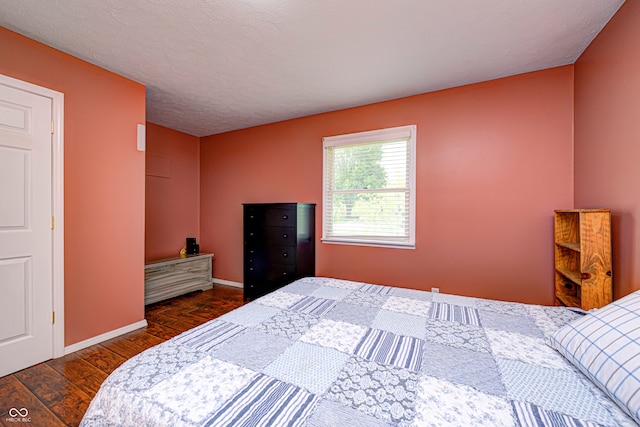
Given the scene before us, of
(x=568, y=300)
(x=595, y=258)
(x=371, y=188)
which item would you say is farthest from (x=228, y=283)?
(x=595, y=258)

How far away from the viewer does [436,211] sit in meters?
2.68

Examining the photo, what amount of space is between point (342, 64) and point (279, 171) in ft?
5.85

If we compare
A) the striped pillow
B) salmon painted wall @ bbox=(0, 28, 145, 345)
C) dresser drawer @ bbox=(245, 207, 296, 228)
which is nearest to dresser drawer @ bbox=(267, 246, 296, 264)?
dresser drawer @ bbox=(245, 207, 296, 228)

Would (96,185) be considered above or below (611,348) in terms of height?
above

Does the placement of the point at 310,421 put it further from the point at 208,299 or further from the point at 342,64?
the point at 208,299

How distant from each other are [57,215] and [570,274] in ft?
13.3

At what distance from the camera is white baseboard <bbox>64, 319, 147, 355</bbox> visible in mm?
2131

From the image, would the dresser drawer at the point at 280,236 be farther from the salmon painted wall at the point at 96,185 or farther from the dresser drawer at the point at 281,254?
the salmon painted wall at the point at 96,185

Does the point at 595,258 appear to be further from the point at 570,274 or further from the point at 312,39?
the point at 312,39

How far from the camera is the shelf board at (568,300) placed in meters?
1.95

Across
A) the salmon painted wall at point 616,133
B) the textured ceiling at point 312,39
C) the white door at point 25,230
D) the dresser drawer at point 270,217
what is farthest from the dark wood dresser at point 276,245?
the salmon painted wall at point 616,133

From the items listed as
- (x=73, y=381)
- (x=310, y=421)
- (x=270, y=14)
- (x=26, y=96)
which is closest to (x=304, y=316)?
(x=310, y=421)

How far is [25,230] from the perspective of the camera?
1908 mm

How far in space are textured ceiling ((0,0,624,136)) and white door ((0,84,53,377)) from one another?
62 centimetres
